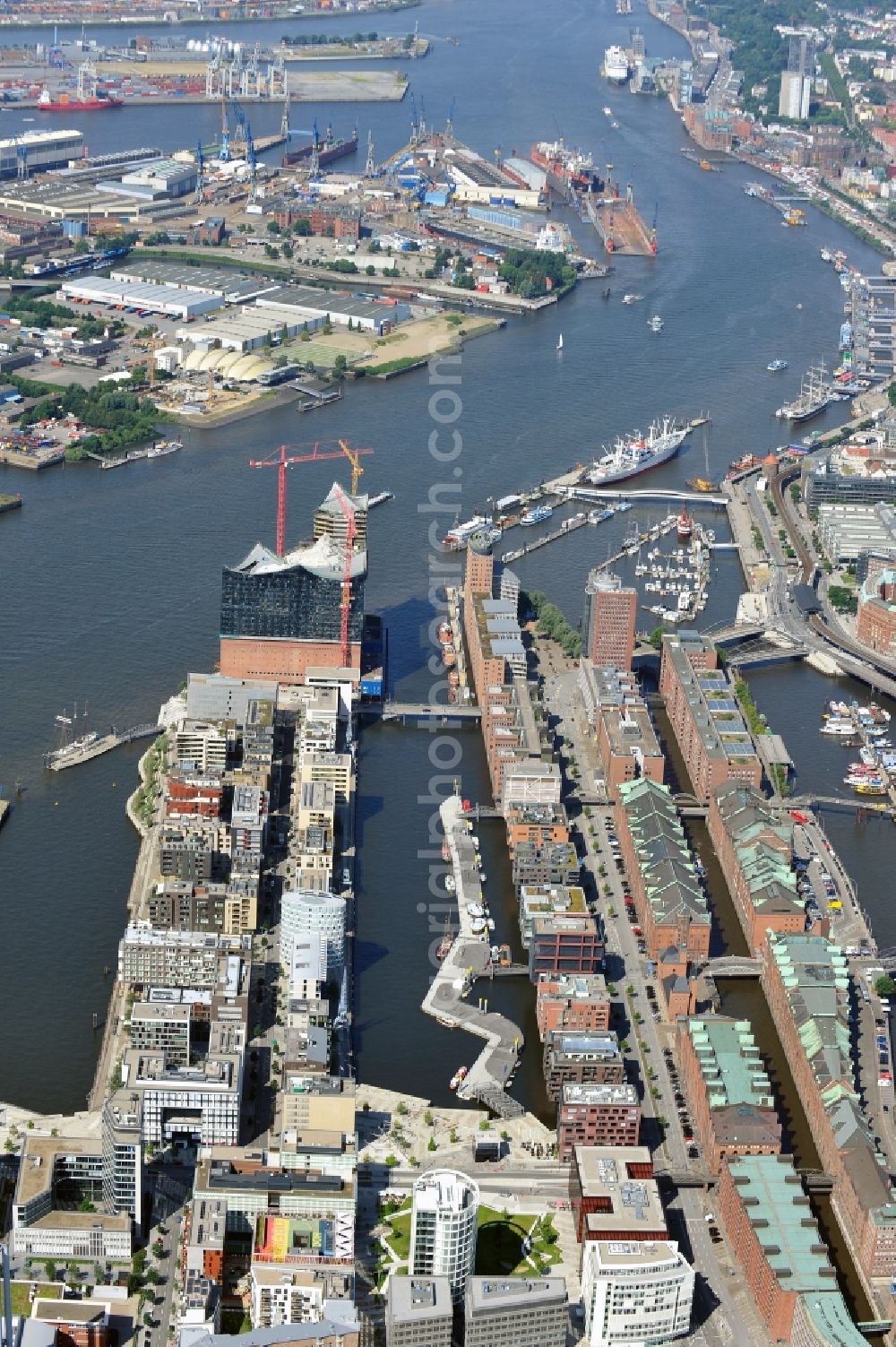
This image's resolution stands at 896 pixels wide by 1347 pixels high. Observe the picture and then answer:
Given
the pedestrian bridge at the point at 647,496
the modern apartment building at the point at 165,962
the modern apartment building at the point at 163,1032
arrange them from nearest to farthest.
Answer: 1. the modern apartment building at the point at 163,1032
2. the modern apartment building at the point at 165,962
3. the pedestrian bridge at the point at 647,496

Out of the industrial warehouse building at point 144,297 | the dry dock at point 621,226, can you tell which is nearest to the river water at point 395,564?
the dry dock at point 621,226

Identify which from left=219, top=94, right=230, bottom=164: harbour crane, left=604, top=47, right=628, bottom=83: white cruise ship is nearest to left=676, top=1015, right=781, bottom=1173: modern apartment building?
left=219, top=94, right=230, bottom=164: harbour crane

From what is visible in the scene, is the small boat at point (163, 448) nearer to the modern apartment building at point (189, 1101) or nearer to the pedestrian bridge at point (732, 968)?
the pedestrian bridge at point (732, 968)

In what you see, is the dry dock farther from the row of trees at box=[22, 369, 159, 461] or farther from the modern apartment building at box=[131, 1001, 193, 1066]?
the modern apartment building at box=[131, 1001, 193, 1066]

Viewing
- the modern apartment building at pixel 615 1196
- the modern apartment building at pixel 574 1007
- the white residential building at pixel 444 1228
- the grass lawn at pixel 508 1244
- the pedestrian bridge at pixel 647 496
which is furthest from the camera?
the pedestrian bridge at pixel 647 496

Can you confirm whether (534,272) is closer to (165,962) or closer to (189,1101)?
(165,962)

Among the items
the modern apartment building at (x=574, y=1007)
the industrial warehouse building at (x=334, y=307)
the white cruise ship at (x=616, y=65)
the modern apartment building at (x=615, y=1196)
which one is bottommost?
the modern apartment building at (x=615, y=1196)

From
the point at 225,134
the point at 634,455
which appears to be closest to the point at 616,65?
the point at 225,134

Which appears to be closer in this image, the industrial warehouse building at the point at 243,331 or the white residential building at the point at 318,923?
the white residential building at the point at 318,923
